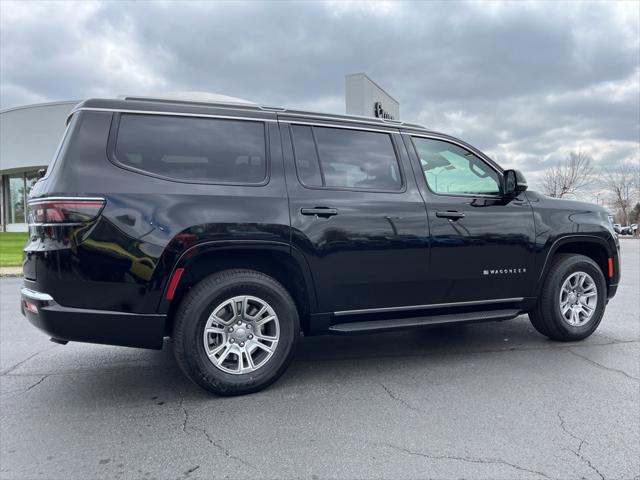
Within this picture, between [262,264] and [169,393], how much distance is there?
1179mm

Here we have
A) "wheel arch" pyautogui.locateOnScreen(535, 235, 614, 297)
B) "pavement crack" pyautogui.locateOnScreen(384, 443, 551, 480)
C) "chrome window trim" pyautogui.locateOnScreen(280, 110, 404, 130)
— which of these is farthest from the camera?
"wheel arch" pyautogui.locateOnScreen(535, 235, 614, 297)

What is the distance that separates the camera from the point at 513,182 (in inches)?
170

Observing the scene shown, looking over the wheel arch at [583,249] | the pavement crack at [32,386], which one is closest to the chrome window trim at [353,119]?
the wheel arch at [583,249]

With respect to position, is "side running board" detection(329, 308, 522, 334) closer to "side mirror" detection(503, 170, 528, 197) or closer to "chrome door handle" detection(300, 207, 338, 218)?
"chrome door handle" detection(300, 207, 338, 218)

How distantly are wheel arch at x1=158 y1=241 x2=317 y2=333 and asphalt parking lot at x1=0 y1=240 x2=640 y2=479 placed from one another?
2.16ft

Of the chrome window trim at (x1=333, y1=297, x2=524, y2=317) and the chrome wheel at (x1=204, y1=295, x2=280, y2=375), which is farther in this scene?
the chrome window trim at (x1=333, y1=297, x2=524, y2=317)

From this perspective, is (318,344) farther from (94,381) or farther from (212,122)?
(212,122)

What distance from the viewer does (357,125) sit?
13.3 ft

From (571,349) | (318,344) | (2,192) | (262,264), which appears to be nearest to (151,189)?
(262,264)

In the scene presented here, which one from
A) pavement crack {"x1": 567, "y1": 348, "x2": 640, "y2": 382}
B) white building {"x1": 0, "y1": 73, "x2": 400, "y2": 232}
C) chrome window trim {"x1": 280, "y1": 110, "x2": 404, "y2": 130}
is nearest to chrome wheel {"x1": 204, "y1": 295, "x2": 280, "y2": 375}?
chrome window trim {"x1": 280, "y1": 110, "x2": 404, "y2": 130}

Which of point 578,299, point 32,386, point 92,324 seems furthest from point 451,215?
point 32,386

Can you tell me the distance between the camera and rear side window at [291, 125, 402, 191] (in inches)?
148

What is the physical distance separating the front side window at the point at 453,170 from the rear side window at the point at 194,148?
153 centimetres

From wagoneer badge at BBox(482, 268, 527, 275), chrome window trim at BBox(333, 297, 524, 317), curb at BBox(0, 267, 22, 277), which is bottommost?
curb at BBox(0, 267, 22, 277)
